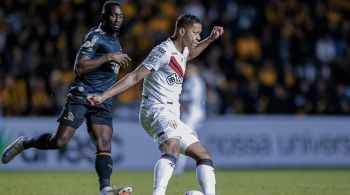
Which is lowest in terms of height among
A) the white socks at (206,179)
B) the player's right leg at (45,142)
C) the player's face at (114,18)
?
the white socks at (206,179)

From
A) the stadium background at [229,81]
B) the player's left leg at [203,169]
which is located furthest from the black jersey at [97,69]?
the stadium background at [229,81]

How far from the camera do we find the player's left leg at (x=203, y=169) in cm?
845

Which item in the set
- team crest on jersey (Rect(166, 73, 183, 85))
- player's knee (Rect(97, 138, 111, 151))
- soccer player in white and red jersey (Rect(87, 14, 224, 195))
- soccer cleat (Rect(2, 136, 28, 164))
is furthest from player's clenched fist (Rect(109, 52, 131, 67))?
soccer cleat (Rect(2, 136, 28, 164))

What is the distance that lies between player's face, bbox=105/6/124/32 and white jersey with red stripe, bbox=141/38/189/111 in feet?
3.71

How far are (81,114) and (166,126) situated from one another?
5.22 feet

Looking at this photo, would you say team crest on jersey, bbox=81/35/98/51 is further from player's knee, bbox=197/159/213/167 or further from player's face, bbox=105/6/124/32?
player's knee, bbox=197/159/213/167

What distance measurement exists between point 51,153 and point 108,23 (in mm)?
8560

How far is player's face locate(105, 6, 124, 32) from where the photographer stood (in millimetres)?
9688

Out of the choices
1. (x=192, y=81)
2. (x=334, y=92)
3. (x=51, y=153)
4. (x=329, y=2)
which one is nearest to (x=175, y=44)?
(x=192, y=81)

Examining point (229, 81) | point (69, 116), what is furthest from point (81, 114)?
point (229, 81)

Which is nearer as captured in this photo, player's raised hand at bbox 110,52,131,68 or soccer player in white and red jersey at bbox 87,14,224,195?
soccer player in white and red jersey at bbox 87,14,224,195

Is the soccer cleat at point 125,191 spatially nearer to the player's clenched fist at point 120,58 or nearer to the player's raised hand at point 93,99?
the player's raised hand at point 93,99

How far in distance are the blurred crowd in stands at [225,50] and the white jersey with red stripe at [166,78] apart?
31.3ft

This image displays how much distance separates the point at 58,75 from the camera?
61.3 ft
